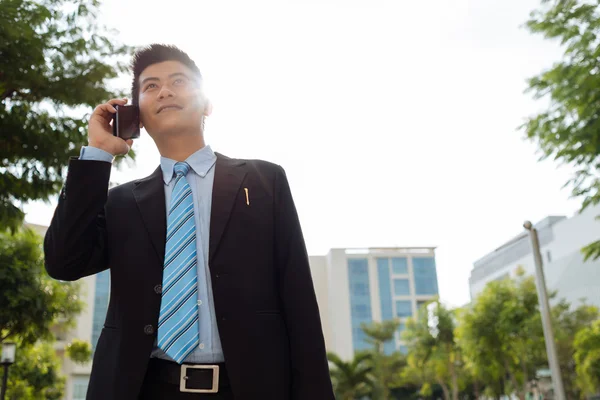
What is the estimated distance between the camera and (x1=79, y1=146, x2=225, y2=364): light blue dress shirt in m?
1.74

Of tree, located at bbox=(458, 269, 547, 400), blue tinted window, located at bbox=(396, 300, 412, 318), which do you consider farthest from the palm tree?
blue tinted window, located at bbox=(396, 300, 412, 318)

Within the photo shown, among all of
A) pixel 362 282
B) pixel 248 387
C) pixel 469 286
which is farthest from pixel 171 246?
pixel 469 286

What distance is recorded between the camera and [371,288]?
271 feet

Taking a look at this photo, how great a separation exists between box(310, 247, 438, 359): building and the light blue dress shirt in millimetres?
79743

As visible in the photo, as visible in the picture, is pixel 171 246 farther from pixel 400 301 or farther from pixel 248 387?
pixel 400 301

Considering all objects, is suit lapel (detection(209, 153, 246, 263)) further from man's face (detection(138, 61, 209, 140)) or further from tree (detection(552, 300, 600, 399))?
tree (detection(552, 300, 600, 399))

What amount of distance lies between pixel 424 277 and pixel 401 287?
3.81 metres

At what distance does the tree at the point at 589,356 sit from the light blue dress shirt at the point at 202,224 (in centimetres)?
2694

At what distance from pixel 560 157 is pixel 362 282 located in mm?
76131

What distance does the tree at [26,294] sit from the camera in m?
14.0

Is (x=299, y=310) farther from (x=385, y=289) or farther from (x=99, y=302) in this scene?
(x=385, y=289)

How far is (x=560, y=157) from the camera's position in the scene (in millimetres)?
8109

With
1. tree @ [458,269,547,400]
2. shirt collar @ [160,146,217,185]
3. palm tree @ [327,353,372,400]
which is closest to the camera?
shirt collar @ [160,146,217,185]

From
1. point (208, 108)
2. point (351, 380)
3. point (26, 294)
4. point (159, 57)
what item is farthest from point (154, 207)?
point (351, 380)
